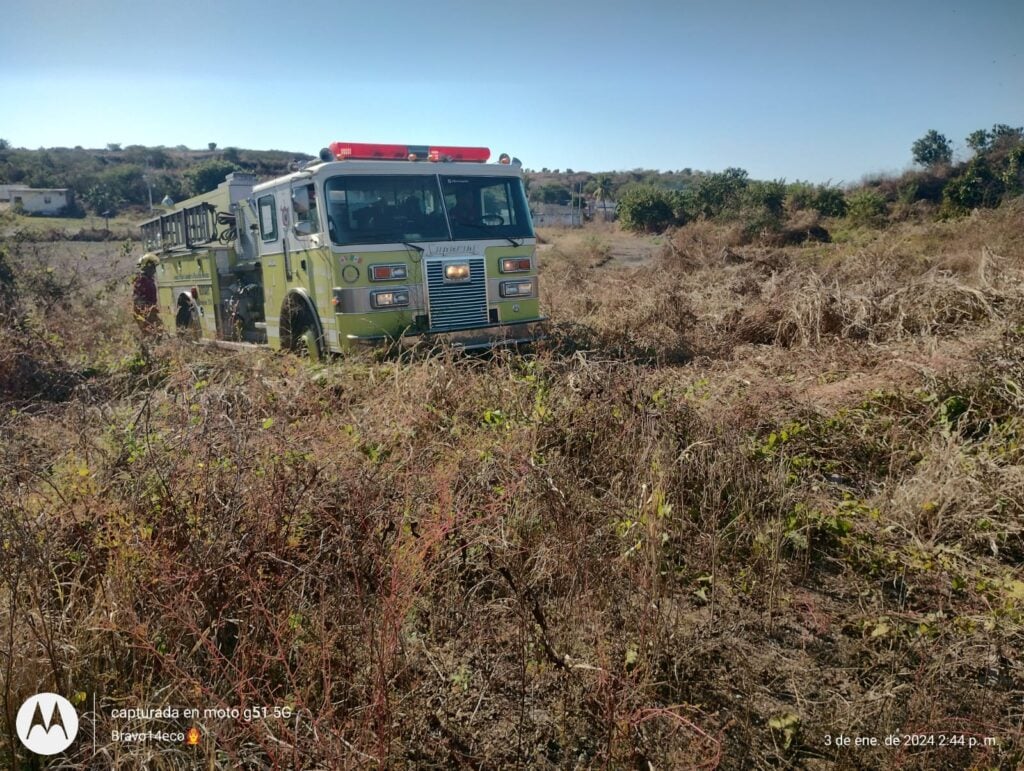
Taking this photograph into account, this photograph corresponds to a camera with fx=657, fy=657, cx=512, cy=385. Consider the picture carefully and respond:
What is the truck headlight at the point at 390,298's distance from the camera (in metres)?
7.32

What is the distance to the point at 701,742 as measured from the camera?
8.05 feet

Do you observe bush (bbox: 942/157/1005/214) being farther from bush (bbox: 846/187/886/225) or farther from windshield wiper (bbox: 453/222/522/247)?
windshield wiper (bbox: 453/222/522/247)

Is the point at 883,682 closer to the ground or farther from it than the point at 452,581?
closer to the ground

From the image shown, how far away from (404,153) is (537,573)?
598cm

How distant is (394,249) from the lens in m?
7.39

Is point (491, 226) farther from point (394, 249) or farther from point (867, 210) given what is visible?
point (867, 210)

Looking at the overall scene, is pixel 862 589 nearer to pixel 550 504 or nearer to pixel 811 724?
pixel 811 724

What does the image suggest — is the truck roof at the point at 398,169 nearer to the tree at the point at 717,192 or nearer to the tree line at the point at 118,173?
the tree at the point at 717,192

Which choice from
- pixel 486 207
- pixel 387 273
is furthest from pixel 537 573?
pixel 486 207

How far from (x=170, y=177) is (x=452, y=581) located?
59069 mm

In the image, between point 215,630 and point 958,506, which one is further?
point 958,506

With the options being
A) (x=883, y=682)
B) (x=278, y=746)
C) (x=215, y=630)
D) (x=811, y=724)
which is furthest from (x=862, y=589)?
(x=215, y=630)

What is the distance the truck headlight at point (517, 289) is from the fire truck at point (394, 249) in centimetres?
2

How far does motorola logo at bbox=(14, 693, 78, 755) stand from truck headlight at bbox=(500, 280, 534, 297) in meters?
6.36
